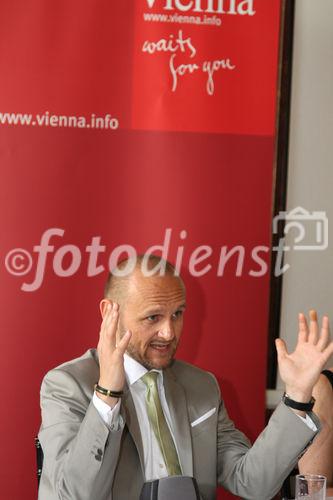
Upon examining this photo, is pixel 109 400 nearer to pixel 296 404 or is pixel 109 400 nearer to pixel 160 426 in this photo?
pixel 160 426

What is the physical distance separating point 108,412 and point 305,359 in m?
0.64

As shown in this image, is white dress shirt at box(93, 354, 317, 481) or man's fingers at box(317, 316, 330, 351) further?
white dress shirt at box(93, 354, 317, 481)

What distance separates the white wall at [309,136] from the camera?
4.39 m

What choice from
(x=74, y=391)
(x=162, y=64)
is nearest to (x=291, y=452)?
(x=74, y=391)

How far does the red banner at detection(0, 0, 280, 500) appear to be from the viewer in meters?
3.97

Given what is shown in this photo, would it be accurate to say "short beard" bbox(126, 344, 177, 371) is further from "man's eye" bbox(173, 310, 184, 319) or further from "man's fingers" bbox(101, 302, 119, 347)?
"man's fingers" bbox(101, 302, 119, 347)

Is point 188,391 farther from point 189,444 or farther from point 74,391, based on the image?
point 74,391

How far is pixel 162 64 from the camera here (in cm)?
408

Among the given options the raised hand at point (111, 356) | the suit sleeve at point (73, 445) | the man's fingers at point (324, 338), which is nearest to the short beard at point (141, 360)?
the suit sleeve at point (73, 445)

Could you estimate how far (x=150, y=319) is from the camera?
2922mm

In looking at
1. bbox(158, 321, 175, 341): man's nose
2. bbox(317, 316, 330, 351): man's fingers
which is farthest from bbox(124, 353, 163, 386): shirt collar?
bbox(317, 316, 330, 351): man's fingers

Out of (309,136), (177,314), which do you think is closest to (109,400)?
(177,314)


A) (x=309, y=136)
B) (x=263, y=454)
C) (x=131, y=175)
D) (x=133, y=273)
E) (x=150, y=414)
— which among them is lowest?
(x=263, y=454)

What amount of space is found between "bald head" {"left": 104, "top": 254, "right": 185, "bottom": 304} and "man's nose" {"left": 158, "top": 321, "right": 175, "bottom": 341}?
165 mm
